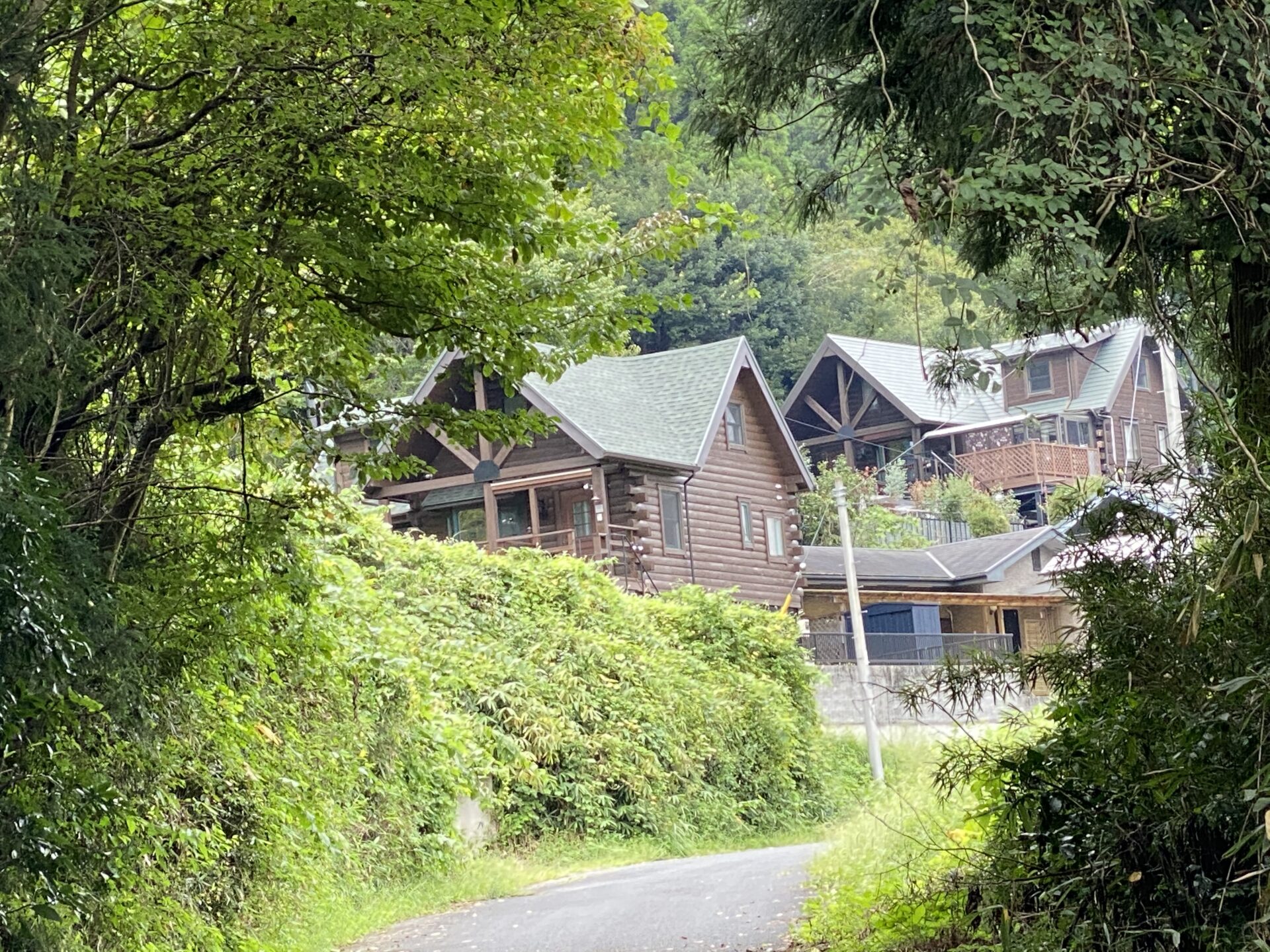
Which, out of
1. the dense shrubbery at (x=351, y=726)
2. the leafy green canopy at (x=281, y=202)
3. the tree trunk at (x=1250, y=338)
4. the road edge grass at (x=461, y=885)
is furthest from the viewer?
the road edge grass at (x=461, y=885)

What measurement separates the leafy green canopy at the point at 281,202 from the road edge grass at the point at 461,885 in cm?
414

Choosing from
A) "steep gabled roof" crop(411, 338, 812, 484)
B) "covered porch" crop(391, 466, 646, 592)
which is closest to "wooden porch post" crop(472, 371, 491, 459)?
"covered porch" crop(391, 466, 646, 592)

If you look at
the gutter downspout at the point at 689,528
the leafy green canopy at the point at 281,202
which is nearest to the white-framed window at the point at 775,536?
the gutter downspout at the point at 689,528

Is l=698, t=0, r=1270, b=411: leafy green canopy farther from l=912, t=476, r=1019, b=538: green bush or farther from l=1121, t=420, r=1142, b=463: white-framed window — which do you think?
l=1121, t=420, r=1142, b=463: white-framed window

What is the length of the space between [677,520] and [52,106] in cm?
2825

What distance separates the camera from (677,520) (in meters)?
34.5

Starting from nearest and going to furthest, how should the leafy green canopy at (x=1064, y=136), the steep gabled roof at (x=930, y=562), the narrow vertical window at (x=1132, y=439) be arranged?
the leafy green canopy at (x=1064, y=136)
the steep gabled roof at (x=930, y=562)
the narrow vertical window at (x=1132, y=439)

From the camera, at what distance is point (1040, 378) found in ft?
175

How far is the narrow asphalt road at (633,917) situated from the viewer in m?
10.6

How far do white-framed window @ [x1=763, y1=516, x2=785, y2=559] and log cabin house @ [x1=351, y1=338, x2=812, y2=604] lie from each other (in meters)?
0.04

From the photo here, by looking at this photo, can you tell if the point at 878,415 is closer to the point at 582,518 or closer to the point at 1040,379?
the point at 1040,379

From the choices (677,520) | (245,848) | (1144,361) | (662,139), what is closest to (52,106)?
(662,139)

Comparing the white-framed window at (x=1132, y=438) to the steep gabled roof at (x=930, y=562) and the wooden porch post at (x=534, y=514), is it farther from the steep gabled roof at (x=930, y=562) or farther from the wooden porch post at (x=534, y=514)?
A: the wooden porch post at (x=534, y=514)

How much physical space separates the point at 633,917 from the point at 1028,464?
128 ft
